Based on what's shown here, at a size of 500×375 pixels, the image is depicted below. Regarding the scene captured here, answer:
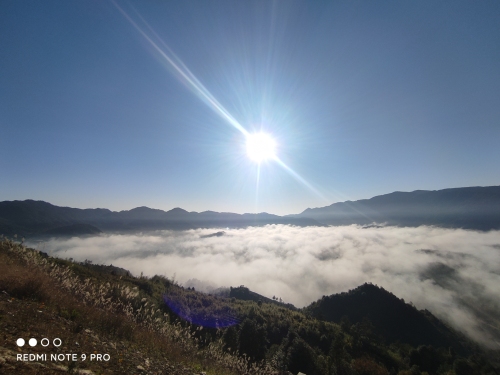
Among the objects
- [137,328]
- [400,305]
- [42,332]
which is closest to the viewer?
[42,332]

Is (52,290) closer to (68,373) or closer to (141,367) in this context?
(141,367)

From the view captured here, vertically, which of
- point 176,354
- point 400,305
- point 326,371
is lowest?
point 400,305

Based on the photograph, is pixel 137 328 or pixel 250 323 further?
pixel 250 323

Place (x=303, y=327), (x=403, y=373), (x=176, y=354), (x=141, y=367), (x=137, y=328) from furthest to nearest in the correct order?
(x=303, y=327) → (x=403, y=373) → (x=137, y=328) → (x=176, y=354) → (x=141, y=367)

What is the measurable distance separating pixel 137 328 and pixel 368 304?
197813mm

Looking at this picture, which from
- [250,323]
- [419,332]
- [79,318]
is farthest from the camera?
[419,332]

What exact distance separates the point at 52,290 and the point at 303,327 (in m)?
94.3

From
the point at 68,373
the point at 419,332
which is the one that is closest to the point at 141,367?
the point at 68,373

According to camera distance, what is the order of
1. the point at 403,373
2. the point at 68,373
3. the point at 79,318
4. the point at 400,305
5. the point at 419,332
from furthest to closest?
the point at 400,305
the point at 419,332
the point at 403,373
the point at 79,318
the point at 68,373

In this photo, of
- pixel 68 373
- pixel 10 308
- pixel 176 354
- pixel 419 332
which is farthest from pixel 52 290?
pixel 419 332

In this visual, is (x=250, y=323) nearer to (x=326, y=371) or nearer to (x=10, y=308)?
(x=326, y=371)

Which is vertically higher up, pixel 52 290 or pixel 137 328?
pixel 52 290

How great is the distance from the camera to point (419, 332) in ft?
472

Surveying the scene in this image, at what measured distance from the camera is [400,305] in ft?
535
